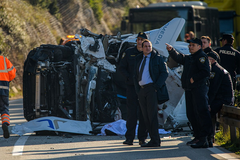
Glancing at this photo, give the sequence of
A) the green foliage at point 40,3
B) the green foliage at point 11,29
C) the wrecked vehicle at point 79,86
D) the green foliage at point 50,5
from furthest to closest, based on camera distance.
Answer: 1. the green foliage at point 50,5
2. the green foliage at point 40,3
3. the green foliage at point 11,29
4. the wrecked vehicle at point 79,86

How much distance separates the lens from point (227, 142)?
7711 millimetres

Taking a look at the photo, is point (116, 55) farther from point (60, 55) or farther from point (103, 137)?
point (103, 137)

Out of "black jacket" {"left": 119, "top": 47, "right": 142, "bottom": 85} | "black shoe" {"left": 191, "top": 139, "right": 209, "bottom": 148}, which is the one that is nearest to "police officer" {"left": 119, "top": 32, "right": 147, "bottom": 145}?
"black jacket" {"left": 119, "top": 47, "right": 142, "bottom": 85}

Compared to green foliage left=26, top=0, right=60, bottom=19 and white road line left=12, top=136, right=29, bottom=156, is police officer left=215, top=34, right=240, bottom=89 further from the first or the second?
green foliage left=26, top=0, right=60, bottom=19

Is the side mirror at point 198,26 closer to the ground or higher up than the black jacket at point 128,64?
higher up

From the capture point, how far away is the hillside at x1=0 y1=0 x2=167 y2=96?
24.7 meters

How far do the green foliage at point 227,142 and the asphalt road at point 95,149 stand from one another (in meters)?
0.14

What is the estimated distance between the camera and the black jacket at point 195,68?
7395 mm

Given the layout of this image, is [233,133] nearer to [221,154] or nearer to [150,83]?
[221,154]

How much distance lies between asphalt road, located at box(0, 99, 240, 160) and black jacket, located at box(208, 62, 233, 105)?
2.95 ft

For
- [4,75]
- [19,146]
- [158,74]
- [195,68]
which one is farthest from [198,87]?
[4,75]

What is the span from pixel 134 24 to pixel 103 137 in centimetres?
928

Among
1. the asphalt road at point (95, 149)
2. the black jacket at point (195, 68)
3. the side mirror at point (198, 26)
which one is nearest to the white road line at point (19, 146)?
the asphalt road at point (95, 149)

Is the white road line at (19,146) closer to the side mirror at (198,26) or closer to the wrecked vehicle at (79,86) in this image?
the wrecked vehicle at (79,86)
